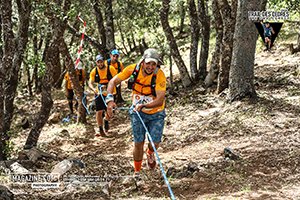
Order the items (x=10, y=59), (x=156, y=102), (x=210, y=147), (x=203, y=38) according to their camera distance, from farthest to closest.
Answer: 1. (x=203, y=38)
2. (x=210, y=147)
3. (x=10, y=59)
4. (x=156, y=102)

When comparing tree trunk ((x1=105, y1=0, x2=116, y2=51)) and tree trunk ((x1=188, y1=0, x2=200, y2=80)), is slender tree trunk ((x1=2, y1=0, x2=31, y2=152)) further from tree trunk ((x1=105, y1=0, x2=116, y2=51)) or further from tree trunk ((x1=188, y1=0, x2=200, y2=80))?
Result: tree trunk ((x1=188, y1=0, x2=200, y2=80))

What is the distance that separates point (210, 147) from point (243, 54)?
2883 millimetres

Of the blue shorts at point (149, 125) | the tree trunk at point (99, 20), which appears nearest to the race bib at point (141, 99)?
the blue shorts at point (149, 125)

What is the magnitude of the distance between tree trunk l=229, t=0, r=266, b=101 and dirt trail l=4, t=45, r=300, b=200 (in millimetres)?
402

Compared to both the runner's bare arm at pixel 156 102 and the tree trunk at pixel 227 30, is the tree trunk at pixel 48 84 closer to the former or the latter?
the runner's bare arm at pixel 156 102

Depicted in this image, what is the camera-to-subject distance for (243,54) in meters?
10.4

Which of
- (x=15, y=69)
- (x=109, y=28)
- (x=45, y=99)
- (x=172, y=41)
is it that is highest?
(x=109, y=28)

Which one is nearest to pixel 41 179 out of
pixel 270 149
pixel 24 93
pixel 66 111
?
pixel 270 149

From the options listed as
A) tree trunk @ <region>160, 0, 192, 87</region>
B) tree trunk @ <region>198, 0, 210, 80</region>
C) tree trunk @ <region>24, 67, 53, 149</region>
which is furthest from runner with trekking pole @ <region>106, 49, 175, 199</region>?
tree trunk @ <region>198, 0, 210, 80</region>

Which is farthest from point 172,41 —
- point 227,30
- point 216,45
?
point 227,30

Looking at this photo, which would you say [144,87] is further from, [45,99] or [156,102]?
[45,99]

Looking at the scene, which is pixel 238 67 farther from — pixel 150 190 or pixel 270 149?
pixel 150 190

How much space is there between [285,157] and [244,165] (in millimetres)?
739

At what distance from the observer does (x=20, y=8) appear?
9.62 metres
